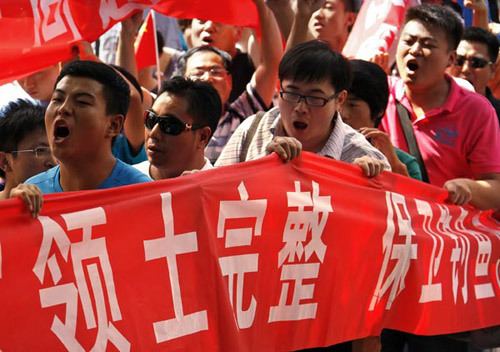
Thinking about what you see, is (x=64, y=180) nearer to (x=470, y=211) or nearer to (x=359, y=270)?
(x=359, y=270)

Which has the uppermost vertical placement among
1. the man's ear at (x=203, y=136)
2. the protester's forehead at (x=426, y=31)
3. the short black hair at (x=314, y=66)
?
the short black hair at (x=314, y=66)

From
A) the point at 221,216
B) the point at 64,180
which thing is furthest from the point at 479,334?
the point at 64,180

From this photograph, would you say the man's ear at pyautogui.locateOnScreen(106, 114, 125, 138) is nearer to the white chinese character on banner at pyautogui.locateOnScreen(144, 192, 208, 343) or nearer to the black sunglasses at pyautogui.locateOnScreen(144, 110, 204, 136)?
the black sunglasses at pyautogui.locateOnScreen(144, 110, 204, 136)

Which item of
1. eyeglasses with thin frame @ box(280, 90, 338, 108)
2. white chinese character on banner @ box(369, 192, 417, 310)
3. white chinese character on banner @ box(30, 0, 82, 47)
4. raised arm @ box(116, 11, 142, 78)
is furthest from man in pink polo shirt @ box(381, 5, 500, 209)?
white chinese character on banner @ box(30, 0, 82, 47)

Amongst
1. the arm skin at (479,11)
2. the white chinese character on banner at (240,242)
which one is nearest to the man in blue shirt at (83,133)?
the white chinese character on banner at (240,242)

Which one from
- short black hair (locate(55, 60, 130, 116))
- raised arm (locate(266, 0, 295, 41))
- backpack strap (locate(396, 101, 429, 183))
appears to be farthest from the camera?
raised arm (locate(266, 0, 295, 41))

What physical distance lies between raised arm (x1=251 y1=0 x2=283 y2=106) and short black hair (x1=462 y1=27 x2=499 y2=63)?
168cm

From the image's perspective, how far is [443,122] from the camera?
17.6ft

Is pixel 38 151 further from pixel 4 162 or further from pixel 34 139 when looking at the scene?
pixel 4 162

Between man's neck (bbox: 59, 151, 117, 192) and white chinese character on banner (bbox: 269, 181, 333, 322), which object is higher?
man's neck (bbox: 59, 151, 117, 192)

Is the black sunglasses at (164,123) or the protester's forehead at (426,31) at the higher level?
the protester's forehead at (426,31)

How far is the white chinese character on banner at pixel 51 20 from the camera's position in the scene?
15.4ft

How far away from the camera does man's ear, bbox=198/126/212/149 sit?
14.8 ft

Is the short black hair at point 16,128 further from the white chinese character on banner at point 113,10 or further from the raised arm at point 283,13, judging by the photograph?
the raised arm at point 283,13
